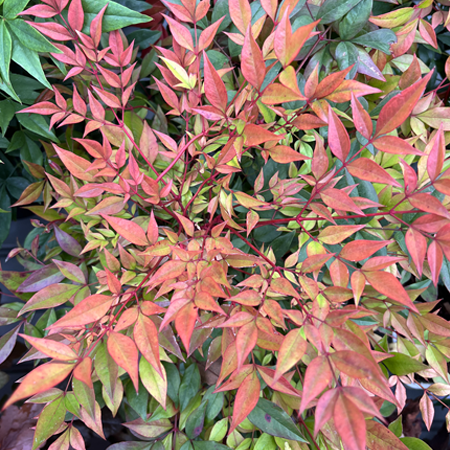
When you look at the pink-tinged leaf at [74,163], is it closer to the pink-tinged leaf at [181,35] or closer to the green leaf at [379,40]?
the pink-tinged leaf at [181,35]

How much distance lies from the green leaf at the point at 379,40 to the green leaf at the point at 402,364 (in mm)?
461

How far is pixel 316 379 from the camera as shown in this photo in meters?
0.25

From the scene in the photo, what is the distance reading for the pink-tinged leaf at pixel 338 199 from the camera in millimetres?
330

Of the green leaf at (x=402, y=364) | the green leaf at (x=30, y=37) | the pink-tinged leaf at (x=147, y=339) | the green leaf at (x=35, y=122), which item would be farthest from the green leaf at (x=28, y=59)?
the green leaf at (x=402, y=364)

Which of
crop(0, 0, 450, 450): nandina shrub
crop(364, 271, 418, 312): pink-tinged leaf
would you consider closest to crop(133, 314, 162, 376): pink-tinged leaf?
crop(0, 0, 450, 450): nandina shrub

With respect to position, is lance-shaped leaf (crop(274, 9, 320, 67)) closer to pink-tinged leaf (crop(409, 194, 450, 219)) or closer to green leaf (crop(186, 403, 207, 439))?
pink-tinged leaf (crop(409, 194, 450, 219))

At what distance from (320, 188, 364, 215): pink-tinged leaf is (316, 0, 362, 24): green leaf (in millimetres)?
328

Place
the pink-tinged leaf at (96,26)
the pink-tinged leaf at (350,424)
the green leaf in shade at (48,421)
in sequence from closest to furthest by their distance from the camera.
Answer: the pink-tinged leaf at (350,424)
the green leaf in shade at (48,421)
the pink-tinged leaf at (96,26)

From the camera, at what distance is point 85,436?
2.41ft

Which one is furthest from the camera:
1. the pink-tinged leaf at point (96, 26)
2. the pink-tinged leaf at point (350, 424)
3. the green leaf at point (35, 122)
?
the green leaf at point (35, 122)

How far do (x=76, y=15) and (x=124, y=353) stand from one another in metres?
0.45

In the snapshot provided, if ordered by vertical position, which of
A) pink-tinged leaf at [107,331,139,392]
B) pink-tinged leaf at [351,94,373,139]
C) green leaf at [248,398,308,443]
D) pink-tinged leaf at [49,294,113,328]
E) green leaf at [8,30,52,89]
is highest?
green leaf at [8,30,52,89]

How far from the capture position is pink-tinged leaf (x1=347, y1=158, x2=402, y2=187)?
12.2 inches

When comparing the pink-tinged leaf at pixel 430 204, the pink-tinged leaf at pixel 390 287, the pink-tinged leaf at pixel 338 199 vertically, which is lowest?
the pink-tinged leaf at pixel 390 287
